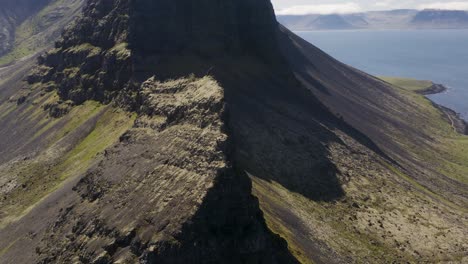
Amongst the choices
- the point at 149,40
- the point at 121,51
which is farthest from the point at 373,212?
the point at 121,51

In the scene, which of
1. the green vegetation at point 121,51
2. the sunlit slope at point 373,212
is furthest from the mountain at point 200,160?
the green vegetation at point 121,51

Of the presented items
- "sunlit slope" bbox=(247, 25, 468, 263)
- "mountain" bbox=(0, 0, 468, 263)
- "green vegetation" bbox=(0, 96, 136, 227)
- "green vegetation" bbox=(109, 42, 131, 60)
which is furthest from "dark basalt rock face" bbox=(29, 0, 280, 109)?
"sunlit slope" bbox=(247, 25, 468, 263)

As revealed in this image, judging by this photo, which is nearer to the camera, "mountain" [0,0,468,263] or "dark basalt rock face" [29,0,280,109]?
"mountain" [0,0,468,263]

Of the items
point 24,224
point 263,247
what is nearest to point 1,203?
point 24,224

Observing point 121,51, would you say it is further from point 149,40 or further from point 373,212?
point 373,212

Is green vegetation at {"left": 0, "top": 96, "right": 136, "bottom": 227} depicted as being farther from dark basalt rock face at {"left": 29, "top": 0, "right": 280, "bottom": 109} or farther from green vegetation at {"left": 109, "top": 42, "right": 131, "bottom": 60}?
green vegetation at {"left": 109, "top": 42, "right": 131, "bottom": 60}
